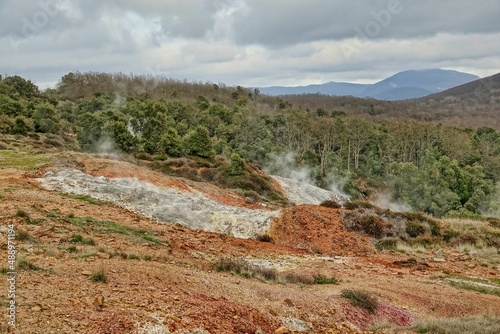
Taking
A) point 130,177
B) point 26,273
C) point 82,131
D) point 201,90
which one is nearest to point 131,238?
point 26,273

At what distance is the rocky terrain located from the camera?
23.9 ft

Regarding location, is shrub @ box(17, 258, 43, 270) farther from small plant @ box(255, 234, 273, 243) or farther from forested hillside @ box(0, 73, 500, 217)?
forested hillside @ box(0, 73, 500, 217)

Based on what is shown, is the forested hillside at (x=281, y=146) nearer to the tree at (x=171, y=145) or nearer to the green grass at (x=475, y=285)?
the tree at (x=171, y=145)

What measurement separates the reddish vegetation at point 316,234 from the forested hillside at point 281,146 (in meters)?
11.9

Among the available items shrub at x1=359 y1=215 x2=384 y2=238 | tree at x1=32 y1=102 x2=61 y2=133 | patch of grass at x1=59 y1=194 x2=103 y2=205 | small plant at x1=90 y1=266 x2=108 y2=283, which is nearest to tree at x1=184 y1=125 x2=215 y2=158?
tree at x1=32 y1=102 x2=61 y2=133

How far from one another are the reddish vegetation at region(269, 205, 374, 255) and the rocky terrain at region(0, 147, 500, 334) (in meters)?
0.06

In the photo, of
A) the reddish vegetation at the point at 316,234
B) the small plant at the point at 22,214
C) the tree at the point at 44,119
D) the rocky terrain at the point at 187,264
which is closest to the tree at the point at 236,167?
the rocky terrain at the point at 187,264

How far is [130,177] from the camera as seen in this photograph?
914 inches

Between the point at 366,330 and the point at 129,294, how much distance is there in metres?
4.87

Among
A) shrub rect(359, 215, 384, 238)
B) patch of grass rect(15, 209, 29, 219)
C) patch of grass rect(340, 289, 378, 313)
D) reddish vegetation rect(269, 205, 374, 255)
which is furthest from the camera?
shrub rect(359, 215, 384, 238)

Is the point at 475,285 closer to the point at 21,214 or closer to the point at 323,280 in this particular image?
the point at 323,280

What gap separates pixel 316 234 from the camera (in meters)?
20.0

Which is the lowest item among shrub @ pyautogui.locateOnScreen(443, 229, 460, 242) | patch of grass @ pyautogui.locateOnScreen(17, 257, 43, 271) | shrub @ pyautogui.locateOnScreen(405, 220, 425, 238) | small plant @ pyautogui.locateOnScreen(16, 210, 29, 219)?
Answer: shrub @ pyautogui.locateOnScreen(443, 229, 460, 242)

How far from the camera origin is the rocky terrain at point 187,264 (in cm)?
729
